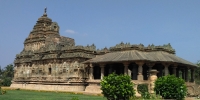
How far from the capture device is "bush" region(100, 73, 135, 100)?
14617mm

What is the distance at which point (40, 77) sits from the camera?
36.7 metres

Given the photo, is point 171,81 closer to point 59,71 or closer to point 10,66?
point 59,71

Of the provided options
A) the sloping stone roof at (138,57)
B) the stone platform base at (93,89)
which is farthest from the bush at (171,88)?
the stone platform base at (93,89)

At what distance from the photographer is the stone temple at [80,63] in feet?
87.0

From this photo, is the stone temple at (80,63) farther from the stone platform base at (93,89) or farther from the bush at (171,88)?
the bush at (171,88)

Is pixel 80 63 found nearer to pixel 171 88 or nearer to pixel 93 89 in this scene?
pixel 93 89

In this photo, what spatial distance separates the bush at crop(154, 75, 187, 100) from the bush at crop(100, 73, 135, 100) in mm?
2707

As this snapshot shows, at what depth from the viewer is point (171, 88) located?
16.1 meters

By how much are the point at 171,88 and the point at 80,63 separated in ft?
56.3

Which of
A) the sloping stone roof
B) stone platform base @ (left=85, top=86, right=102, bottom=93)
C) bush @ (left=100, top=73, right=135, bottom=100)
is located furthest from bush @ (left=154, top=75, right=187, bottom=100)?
stone platform base @ (left=85, top=86, right=102, bottom=93)

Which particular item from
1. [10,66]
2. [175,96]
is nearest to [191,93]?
[175,96]

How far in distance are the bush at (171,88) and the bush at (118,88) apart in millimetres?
2707

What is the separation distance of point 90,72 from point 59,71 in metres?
5.14

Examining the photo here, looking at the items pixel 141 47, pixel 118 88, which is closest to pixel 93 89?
pixel 141 47
